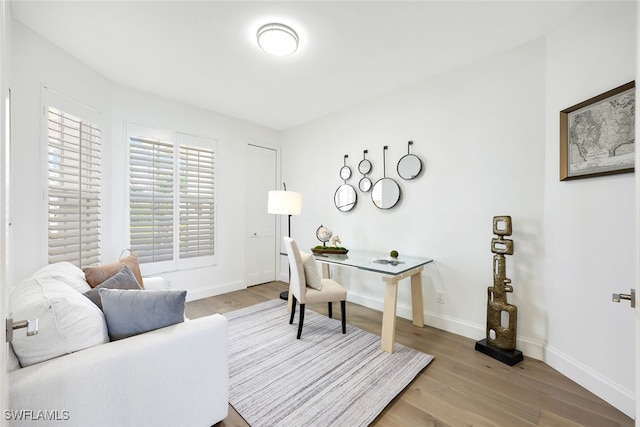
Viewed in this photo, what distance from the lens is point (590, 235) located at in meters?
1.89

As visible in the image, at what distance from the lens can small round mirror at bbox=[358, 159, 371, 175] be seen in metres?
3.44

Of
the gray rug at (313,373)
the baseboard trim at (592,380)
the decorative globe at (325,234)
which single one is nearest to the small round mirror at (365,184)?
the decorative globe at (325,234)

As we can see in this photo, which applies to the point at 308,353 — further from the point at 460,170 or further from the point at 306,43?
the point at 306,43

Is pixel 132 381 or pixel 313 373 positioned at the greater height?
pixel 132 381

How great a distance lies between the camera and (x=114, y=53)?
8.11 ft

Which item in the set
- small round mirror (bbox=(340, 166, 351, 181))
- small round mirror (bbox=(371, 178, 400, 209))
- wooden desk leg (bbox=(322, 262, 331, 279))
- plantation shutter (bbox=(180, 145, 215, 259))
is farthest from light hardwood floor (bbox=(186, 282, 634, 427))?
plantation shutter (bbox=(180, 145, 215, 259))

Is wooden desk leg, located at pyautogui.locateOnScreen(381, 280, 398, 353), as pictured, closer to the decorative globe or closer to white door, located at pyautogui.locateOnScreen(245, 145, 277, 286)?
the decorative globe

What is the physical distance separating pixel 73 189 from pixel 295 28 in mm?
2470

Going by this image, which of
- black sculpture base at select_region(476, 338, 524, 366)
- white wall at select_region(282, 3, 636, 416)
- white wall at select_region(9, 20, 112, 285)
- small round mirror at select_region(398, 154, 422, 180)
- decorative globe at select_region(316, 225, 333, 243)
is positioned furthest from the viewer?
decorative globe at select_region(316, 225, 333, 243)

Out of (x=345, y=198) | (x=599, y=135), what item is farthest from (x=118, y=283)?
(x=599, y=135)

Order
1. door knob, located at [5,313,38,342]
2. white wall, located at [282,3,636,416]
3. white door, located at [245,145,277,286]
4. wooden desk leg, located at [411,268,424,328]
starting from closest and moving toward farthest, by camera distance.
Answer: door knob, located at [5,313,38,342] → white wall, located at [282,3,636,416] → wooden desk leg, located at [411,268,424,328] → white door, located at [245,145,277,286]

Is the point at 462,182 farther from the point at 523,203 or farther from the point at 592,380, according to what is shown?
the point at 592,380

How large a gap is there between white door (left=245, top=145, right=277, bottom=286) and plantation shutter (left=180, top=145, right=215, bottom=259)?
60 cm

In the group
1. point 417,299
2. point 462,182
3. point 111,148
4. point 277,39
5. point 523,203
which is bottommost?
point 417,299
